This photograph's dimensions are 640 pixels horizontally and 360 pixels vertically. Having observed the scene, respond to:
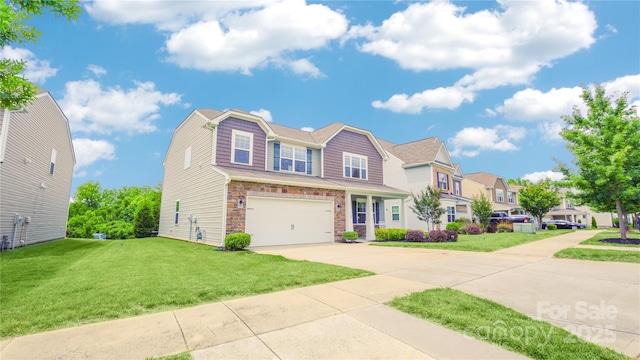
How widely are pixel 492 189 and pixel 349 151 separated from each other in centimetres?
2802

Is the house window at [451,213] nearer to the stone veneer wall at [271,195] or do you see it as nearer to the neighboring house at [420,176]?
the neighboring house at [420,176]

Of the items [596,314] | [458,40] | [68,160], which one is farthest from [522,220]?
[68,160]

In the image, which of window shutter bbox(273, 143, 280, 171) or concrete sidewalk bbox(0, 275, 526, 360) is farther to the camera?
window shutter bbox(273, 143, 280, 171)

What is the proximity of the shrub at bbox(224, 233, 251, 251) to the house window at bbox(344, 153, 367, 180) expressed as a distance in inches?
370

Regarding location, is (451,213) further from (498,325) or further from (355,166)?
(498,325)

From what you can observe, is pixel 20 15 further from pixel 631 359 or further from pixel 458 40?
pixel 458 40

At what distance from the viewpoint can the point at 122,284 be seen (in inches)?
216

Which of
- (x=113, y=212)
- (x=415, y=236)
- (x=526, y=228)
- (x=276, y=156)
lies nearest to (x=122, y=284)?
(x=276, y=156)

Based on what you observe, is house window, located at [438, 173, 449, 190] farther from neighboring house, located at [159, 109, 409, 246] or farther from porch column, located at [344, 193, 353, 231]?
porch column, located at [344, 193, 353, 231]

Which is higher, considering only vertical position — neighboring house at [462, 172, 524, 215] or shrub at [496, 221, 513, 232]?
neighboring house at [462, 172, 524, 215]

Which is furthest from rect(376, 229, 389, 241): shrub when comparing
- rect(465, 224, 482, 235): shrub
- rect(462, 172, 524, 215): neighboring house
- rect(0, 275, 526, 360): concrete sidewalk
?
rect(462, 172, 524, 215): neighboring house

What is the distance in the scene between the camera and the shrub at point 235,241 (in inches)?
448

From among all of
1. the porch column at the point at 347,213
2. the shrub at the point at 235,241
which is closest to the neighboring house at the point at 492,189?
the porch column at the point at 347,213

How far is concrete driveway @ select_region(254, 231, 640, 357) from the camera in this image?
3639 mm
